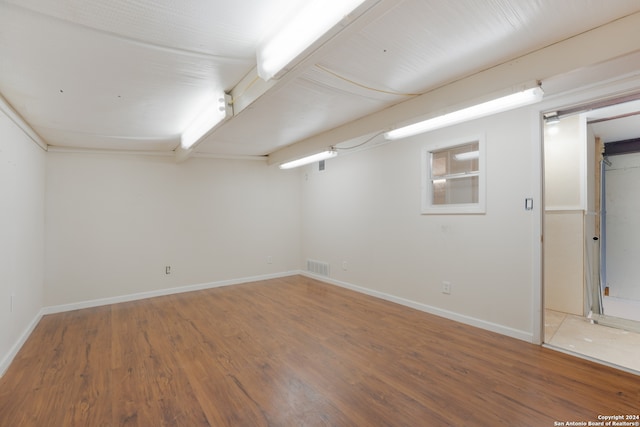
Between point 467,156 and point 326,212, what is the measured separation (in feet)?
8.64

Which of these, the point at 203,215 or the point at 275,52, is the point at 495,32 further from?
the point at 203,215

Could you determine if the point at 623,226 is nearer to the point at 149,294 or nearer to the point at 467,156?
the point at 467,156

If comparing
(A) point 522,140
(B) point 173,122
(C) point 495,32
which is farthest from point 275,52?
(A) point 522,140

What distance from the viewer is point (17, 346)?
2.82 m

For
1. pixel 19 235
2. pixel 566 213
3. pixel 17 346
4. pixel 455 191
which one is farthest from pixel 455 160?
pixel 17 346

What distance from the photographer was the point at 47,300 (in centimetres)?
400

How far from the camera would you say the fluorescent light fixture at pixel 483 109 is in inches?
83.5

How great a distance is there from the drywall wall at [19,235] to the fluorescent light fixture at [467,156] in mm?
4377

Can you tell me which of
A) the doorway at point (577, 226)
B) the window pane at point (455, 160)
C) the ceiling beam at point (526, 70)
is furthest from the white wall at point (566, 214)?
the ceiling beam at point (526, 70)

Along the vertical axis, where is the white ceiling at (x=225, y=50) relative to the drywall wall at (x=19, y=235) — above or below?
above

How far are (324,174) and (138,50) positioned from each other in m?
3.84

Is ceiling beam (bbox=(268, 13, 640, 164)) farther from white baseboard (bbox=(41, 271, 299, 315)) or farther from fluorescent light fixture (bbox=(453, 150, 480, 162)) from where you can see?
white baseboard (bbox=(41, 271, 299, 315))

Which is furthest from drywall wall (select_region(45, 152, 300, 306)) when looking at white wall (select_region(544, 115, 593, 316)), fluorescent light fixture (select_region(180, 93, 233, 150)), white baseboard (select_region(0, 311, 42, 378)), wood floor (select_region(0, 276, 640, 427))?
white wall (select_region(544, 115, 593, 316))

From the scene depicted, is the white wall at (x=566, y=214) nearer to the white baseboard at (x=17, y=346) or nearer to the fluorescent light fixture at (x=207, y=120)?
the fluorescent light fixture at (x=207, y=120)
